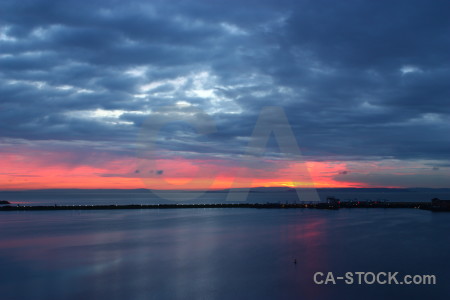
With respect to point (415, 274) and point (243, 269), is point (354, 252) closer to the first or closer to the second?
point (415, 274)

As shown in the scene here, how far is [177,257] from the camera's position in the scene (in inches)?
→ 1420

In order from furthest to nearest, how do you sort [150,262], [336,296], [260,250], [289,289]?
[260,250]
[150,262]
[289,289]
[336,296]

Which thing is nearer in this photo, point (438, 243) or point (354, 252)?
point (354, 252)

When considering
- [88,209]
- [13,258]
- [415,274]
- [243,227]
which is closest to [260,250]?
[415,274]

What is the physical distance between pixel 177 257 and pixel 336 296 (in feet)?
59.2

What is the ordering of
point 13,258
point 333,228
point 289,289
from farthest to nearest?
point 333,228, point 13,258, point 289,289

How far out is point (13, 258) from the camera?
3597 centimetres

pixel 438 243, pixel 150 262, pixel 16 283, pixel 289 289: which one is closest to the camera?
pixel 289 289

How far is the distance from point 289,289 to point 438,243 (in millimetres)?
28603

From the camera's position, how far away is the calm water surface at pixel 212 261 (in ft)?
79.3

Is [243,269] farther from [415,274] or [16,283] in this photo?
[16,283]

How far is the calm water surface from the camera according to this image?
951 inches

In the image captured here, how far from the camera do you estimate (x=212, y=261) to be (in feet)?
111

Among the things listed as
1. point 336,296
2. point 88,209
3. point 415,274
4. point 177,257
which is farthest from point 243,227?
point 88,209
